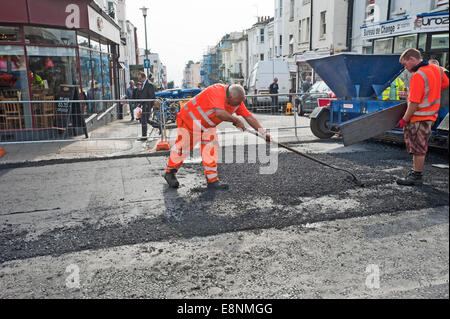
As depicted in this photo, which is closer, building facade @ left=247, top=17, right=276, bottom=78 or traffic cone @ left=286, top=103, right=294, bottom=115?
traffic cone @ left=286, top=103, right=294, bottom=115

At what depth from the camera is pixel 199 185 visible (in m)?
5.78

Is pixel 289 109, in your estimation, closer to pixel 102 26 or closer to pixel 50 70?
pixel 50 70

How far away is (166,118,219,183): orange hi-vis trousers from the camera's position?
545 cm

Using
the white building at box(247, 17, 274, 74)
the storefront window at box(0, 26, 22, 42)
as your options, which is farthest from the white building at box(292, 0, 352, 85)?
the storefront window at box(0, 26, 22, 42)

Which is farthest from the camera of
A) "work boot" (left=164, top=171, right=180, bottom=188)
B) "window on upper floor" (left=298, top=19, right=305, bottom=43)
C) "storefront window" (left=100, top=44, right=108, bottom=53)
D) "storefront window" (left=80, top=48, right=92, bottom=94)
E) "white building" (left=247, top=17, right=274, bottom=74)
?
"white building" (left=247, top=17, right=274, bottom=74)

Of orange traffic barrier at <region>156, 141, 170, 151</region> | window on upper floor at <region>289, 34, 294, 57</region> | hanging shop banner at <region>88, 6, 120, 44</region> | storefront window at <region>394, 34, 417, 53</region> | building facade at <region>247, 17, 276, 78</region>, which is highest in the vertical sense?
building facade at <region>247, 17, 276, 78</region>

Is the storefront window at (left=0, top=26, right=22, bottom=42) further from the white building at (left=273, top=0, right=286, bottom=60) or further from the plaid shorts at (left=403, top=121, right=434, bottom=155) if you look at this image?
the white building at (left=273, top=0, right=286, bottom=60)

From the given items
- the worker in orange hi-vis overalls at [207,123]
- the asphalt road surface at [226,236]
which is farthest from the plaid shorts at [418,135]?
the worker in orange hi-vis overalls at [207,123]

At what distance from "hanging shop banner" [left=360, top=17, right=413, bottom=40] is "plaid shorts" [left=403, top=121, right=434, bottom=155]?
13.1 ft

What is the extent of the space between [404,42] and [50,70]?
9.66m

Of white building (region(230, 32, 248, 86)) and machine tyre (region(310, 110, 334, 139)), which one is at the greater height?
white building (region(230, 32, 248, 86))

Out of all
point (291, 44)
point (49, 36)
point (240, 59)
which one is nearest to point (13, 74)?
point (49, 36)
